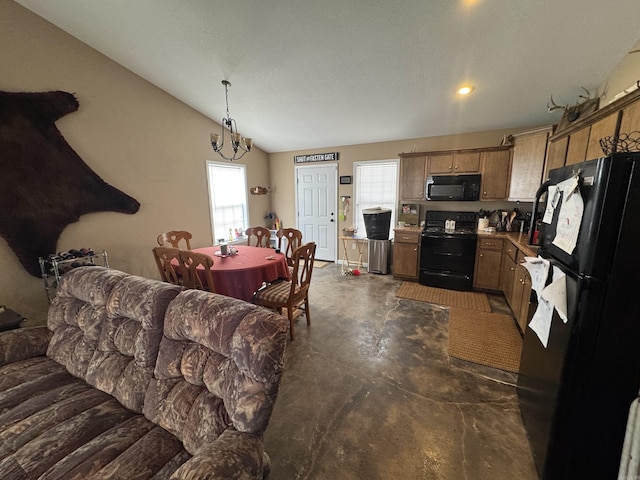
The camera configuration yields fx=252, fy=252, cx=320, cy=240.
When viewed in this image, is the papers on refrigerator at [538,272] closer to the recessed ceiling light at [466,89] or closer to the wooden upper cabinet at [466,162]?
the recessed ceiling light at [466,89]

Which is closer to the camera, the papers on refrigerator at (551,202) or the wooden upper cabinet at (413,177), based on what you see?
the papers on refrigerator at (551,202)

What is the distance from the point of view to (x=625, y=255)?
3.36ft

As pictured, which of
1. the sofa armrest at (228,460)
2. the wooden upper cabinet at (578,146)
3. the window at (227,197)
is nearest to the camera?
the sofa armrest at (228,460)

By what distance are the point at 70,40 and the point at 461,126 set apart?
4.86 metres

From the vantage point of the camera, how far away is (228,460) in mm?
854

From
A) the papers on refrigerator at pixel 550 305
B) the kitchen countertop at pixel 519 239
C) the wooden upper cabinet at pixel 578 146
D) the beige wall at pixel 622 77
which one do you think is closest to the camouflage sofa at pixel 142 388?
the papers on refrigerator at pixel 550 305

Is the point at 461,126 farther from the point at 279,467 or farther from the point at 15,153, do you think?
the point at 15,153

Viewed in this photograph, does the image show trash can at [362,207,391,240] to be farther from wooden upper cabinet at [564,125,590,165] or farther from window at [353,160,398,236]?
wooden upper cabinet at [564,125,590,165]

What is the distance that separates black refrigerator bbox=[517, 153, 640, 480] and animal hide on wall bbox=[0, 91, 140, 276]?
4.12 metres

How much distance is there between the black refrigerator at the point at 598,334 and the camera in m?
1.02

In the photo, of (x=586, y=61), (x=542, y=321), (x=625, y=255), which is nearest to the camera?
(x=625, y=255)

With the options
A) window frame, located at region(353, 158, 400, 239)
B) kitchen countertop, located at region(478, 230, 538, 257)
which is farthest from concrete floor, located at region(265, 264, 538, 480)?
window frame, located at region(353, 158, 400, 239)

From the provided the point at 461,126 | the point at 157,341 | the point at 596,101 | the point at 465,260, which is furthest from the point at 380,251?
the point at 157,341

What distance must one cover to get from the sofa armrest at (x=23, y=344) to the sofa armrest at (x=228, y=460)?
1.61m
